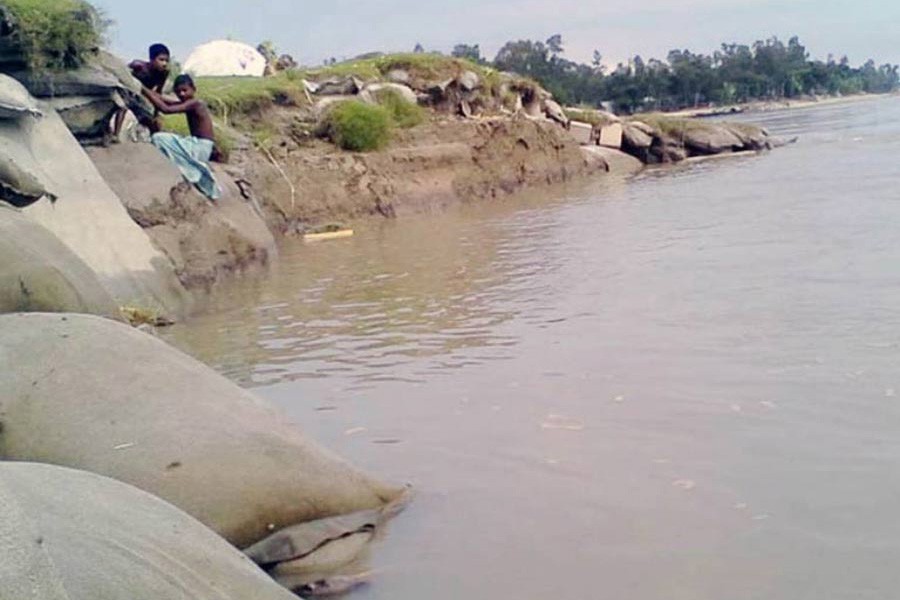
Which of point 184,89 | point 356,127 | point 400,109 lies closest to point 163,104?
point 184,89

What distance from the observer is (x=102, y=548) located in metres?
2.39

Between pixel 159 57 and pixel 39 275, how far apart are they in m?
7.74

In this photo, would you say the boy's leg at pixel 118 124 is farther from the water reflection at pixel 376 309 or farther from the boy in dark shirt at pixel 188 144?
the water reflection at pixel 376 309

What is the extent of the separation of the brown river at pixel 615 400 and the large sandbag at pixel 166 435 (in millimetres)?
389

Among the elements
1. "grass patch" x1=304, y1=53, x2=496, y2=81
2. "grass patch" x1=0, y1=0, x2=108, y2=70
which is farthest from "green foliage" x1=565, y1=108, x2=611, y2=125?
"grass patch" x1=0, y1=0, x2=108, y2=70

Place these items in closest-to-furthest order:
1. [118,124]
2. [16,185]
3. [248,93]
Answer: [16,185] < [118,124] < [248,93]

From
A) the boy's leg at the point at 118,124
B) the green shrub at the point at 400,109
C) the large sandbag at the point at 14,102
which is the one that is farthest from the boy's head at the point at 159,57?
the green shrub at the point at 400,109

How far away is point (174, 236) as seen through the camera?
34.8ft

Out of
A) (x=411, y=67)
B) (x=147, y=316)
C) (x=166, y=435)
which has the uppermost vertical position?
(x=411, y=67)

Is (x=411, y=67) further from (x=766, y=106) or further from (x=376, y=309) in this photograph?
(x=766, y=106)

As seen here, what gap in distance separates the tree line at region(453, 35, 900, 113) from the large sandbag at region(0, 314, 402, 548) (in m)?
59.8

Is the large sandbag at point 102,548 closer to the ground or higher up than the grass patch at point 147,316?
higher up

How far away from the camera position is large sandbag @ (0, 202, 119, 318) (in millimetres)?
5230

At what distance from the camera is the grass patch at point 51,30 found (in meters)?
9.67
